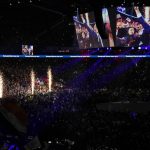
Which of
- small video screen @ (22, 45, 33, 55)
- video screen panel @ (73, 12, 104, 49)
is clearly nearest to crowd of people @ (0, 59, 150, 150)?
small video screen @ (22, 45, 33, 55)

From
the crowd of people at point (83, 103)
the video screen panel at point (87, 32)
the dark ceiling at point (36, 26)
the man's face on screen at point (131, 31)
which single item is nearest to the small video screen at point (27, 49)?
the dark ceiling at point (36, 26)

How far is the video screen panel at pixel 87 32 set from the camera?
28844mm

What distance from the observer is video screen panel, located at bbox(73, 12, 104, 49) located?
28.8 m

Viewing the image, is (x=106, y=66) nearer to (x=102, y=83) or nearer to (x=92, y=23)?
(x=102, y=83)

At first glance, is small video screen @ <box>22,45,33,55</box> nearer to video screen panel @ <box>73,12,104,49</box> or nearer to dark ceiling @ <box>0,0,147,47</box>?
dark ceiling @ <box>0,0,147,47</box>

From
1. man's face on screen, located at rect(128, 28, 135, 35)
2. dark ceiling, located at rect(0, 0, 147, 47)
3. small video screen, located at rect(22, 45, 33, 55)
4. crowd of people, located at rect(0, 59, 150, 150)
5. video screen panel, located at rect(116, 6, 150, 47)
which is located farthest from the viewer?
small video screen, located at rect(22, 45, 33, 55)

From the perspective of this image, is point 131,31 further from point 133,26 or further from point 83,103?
point 83,103

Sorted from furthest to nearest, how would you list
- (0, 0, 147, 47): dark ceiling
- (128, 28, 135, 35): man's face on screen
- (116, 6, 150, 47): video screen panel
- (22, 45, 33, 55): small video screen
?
1. (22, 45, 33, 55): small video screen
2. (0, 0, 147, 47): dark ceiling
3. (128, 28, 135, 35): man's face on screen
4. (116, 6, 150, 47): video screen panel

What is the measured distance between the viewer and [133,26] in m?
27.1

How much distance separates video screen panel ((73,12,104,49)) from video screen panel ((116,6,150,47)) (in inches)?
59.8

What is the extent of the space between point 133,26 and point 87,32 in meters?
3.65

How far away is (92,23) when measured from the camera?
1136 inches

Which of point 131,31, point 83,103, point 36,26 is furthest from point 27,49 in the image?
point 83,103

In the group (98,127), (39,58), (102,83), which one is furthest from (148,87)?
(98,127)
